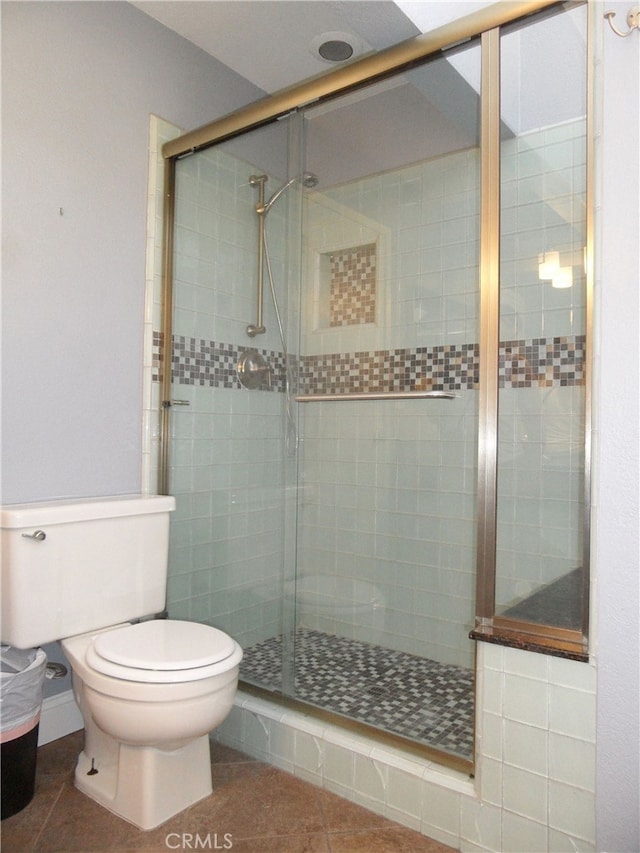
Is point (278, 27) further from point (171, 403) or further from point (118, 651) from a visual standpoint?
point (118, 651)

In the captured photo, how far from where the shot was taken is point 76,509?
5.91 ft

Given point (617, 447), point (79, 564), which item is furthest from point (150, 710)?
point (617, 447)

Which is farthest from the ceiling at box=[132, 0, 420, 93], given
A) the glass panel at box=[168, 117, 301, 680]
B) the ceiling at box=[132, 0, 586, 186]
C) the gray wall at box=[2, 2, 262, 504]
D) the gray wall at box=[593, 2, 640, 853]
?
the gray wall at box=[593, 2, 640, 853]

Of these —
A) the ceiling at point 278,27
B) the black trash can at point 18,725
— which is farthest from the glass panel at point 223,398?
the black trash can at point 18,725

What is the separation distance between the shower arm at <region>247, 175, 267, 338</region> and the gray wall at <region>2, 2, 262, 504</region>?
1.38ft

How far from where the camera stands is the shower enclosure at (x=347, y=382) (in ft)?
6.06

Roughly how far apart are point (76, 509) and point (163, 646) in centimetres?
49

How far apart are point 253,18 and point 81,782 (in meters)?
2.63

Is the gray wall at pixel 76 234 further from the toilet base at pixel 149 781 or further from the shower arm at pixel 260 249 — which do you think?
the toilet base at pixel 149 781

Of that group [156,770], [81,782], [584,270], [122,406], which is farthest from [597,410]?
[81,782]

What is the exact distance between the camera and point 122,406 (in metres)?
2.23

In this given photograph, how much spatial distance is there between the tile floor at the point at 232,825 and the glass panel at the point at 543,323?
69cm

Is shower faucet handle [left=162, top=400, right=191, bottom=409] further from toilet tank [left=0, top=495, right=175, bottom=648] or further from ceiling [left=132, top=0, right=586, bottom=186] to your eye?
ceiling [left=132, top=0, right=586, bottom=186]

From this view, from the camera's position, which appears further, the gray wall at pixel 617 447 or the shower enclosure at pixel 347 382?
the shower enclosure at pixel 347 382
